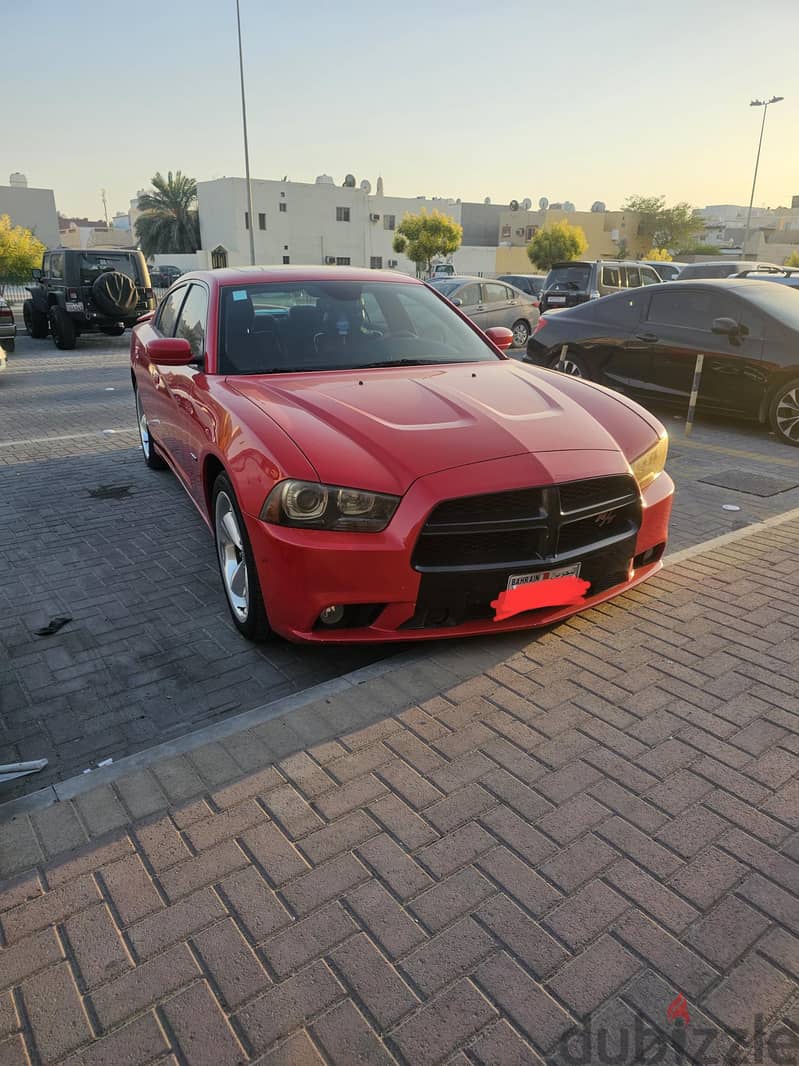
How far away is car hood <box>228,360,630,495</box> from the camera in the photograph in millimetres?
3168

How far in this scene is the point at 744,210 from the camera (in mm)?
132250

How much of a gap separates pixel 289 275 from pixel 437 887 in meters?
3.87

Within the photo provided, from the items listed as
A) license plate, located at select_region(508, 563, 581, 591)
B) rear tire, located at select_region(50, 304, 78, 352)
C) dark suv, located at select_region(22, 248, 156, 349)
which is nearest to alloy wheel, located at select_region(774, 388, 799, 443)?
license plate, located at select_region(508, 563, 581, 591)

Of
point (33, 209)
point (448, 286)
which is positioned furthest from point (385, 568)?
point (33, 209)

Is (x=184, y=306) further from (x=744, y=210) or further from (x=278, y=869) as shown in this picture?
(x=744, y=210)

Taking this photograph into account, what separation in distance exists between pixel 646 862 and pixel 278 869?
1.11 metres

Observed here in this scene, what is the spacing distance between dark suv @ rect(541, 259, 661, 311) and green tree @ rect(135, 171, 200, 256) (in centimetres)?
5140

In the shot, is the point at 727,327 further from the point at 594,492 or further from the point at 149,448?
the point at 149,448

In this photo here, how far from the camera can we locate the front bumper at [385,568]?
306cm

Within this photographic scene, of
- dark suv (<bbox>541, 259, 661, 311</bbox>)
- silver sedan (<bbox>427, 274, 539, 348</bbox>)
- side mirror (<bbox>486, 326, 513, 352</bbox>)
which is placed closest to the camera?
side mirror (<bbox>486, 326, 513, 352</bbox>)

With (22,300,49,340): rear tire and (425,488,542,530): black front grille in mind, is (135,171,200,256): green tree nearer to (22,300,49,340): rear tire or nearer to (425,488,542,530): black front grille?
(22,300,49,340): rear tire

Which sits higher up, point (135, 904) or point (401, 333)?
point (401, 333)

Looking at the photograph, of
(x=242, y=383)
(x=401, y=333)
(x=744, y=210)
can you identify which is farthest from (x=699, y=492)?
(x=744, y=210)

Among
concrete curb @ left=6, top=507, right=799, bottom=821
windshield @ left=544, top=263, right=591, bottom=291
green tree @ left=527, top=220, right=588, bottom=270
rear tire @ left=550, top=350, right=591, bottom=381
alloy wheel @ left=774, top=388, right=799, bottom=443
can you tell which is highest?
green tree @ left=527, top=220, right=588, bottom=270
